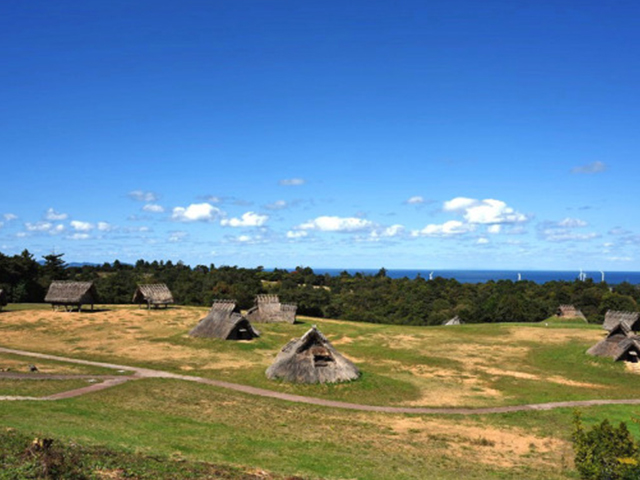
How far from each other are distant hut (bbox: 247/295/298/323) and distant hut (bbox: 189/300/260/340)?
977 centimetres

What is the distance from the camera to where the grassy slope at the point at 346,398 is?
18406mm

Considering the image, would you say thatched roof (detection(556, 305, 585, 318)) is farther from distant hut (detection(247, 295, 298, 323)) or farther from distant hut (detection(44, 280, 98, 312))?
distant hut (detection(44, 280, 98, 312))

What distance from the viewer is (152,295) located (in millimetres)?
67500

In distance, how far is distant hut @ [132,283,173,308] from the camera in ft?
220

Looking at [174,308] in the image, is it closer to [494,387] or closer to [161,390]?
[161,390]

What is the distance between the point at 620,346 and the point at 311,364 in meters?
28.0

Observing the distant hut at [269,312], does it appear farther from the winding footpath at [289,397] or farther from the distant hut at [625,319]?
the distant hut at [625,319]

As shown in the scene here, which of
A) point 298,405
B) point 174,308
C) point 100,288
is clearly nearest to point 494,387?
point 298,405

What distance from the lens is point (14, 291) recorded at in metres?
77.5

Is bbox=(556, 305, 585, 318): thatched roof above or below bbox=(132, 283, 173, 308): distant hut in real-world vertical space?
below

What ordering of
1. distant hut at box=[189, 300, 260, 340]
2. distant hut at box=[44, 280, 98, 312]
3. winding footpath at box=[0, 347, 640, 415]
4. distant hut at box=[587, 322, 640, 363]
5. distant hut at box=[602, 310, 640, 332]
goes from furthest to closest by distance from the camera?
distant hut at box=[44, 280, 98, 312] < distant hut at box=[602, 310, 640, 332] < distant hut at box=[189, 300, 260, 340] < distant hut at box=[587, 322, 640, 363] < winding footpath at box=[0, 347, 640, 415]

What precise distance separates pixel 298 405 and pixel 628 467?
699 inches

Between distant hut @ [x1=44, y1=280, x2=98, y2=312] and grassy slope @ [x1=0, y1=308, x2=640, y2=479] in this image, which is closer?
grassy slope @ [x1=0, y1=308, x2=640, y2=479]

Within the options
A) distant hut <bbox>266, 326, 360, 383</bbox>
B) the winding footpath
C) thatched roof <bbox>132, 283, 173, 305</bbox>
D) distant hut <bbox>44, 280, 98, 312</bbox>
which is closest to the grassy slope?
distant hut <bbox>266, 326, 360, 383</bbox>
